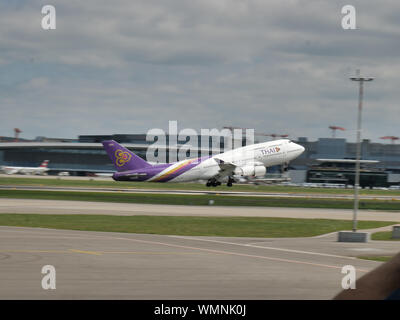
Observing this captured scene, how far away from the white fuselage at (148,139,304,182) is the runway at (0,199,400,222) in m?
25.1

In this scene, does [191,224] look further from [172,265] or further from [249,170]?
[249,170]

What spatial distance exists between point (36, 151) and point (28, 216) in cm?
14475

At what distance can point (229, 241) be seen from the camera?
29344mm

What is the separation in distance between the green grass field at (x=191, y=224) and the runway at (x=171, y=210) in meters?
4.66

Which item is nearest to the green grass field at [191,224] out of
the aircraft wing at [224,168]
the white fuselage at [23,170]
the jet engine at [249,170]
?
the jet engine at [249,170]

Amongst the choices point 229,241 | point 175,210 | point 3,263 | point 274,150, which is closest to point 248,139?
point 274,150

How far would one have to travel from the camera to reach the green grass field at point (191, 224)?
34.8 metres

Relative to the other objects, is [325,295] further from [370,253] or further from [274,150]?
[274,150]

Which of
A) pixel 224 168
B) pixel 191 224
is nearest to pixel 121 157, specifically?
pixel 224 168

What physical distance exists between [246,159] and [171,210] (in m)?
35.5

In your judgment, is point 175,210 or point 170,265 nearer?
point 170,265

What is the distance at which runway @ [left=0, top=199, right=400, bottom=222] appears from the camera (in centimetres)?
4975

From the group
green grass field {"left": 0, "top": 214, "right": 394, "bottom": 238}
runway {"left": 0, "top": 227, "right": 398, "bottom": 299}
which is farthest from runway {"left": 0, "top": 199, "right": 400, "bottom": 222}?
runway {"left": 0, "top": 227, "right": 398, "bottom": 299}

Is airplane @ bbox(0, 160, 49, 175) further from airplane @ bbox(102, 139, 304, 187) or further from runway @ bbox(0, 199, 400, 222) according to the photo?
runway @ bbox(0, 199, 400, 222)
